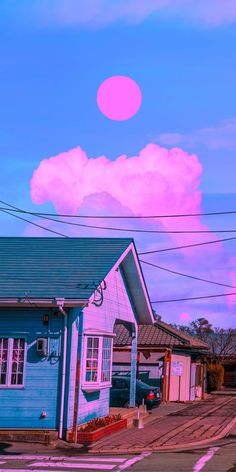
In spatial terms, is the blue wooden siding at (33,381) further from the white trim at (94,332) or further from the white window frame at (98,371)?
the white window frame at (98,371)

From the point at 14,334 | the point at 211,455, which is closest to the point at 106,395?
the point at 14,334

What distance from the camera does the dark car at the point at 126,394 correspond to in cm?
2606

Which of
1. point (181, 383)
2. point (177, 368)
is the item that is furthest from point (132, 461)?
point (181, 383)

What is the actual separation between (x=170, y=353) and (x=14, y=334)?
1729cm

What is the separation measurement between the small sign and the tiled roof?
618 inches

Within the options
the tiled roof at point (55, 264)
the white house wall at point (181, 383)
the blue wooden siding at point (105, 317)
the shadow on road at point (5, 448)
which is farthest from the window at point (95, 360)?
the white house wall at point (181, 383)

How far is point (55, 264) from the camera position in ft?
62.3

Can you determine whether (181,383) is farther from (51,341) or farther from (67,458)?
(67,458)

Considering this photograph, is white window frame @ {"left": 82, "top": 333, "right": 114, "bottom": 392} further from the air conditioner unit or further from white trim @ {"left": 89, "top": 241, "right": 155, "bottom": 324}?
white trim @ {"left": 89, "top": 241, "right": 155, "bottom": 324}

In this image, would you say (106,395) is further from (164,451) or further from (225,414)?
(225,414)

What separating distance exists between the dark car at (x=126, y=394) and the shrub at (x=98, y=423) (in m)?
5.23

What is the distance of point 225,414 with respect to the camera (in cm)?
2744

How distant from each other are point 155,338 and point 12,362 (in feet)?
58.2

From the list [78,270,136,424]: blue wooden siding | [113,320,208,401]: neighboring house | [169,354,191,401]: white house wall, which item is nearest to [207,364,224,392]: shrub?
[169,354,191,401]: white house wall
